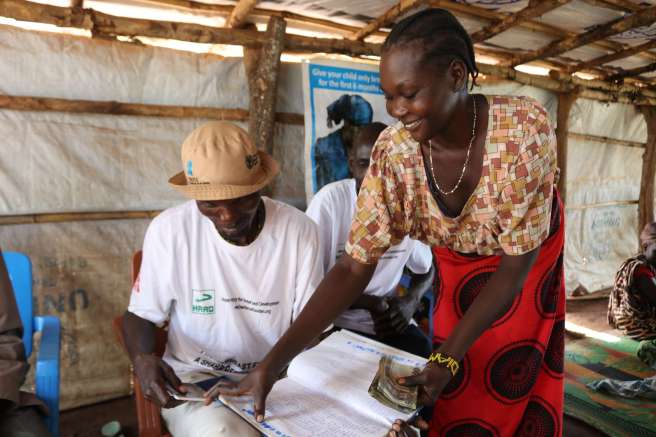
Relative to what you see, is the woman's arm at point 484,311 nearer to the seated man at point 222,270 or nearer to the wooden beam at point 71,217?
the seated man at point 222,270

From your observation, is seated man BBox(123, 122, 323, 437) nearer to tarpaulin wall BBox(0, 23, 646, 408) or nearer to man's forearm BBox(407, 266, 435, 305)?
man's forearm BBox(407, 266, 435, 305)

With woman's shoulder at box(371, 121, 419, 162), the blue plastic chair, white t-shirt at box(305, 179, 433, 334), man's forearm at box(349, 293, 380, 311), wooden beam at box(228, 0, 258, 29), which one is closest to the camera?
woman's shoulder at box(371, 121, 419, 162)

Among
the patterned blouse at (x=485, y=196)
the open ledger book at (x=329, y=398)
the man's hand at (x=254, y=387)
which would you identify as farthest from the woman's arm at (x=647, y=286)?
the man's hand at (x=254, y=387)

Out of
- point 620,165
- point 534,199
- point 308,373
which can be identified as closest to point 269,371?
point 308,373

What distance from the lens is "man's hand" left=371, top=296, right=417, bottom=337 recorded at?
191cm

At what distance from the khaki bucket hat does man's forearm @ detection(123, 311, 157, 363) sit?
1.47ft

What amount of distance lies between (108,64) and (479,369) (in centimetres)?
240

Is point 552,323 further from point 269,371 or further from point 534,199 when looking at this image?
point 269,371

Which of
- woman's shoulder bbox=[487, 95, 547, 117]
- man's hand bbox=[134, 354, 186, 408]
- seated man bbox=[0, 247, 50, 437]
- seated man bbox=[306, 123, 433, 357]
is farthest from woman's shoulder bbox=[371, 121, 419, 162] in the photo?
seated man bbox=[0, 247, 50, 437]

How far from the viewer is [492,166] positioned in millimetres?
1130

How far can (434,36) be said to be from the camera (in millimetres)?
980

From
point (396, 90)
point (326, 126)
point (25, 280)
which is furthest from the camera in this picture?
point (326, 126)

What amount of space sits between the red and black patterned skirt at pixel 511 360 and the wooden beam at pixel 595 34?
261 cm

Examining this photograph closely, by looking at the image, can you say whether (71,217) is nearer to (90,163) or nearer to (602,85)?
(90,163)
